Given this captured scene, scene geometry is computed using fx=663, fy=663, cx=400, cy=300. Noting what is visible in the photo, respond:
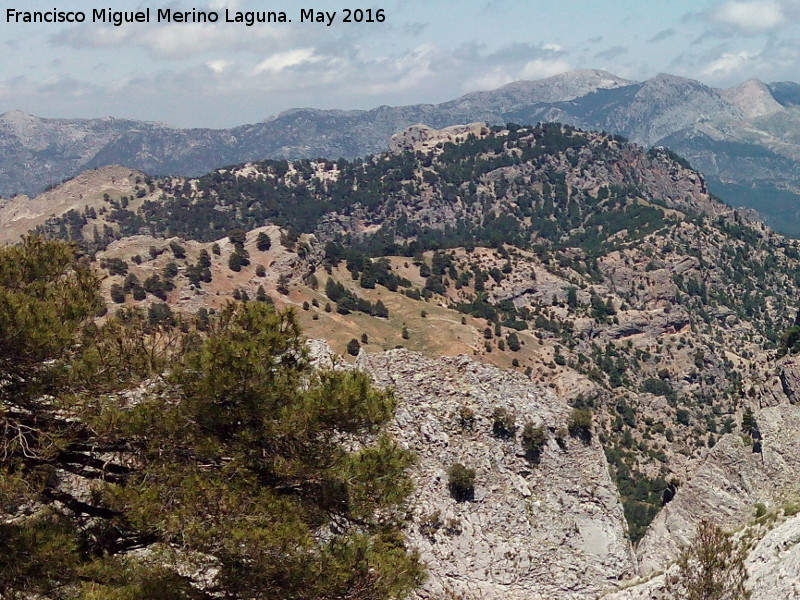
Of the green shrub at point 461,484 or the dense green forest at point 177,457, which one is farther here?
the green shrub at point 461,484

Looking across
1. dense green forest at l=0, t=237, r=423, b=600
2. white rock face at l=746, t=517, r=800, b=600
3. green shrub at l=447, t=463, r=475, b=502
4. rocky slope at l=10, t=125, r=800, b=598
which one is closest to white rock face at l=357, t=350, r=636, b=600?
rocky slope at l=10, t=125, r=800, b=598

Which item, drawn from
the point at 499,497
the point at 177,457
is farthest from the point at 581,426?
the point at 177,457

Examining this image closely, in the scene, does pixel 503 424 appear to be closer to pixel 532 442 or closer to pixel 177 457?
pixel 532 442

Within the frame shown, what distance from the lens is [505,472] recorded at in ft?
99.5

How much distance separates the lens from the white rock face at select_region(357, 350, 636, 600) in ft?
89.3

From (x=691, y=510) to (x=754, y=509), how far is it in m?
3.71

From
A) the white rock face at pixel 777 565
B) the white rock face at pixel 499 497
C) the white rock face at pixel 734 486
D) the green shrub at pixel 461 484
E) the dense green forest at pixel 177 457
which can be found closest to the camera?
the dense green forest at pixel 177 457

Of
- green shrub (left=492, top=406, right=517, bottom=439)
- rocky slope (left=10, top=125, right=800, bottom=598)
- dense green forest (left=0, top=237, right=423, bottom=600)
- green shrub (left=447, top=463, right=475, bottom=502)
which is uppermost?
dense green forest (left=0, top=237, right=423, bottom=600)

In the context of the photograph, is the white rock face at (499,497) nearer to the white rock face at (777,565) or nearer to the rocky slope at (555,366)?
the rocky slope at (555,366)

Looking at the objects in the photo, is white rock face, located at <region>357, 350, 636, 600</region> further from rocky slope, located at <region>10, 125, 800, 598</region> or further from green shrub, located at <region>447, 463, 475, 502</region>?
green shrub, located at <region>447, 463, 475, 502</region>

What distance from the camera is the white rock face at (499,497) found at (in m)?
27.2

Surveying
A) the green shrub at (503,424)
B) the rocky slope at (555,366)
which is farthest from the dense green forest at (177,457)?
the green shrub at (503,424)

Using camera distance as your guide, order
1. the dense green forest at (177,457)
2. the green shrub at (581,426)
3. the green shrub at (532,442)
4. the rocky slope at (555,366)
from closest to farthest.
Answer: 1. the dense green forest at (177,457)
2. the rocky slope at (555,366)
3. the green shrub at (532,442)
4. the green shrub at (581,426)

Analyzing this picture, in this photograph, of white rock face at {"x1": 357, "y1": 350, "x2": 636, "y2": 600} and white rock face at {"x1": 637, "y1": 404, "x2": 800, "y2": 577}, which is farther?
white rock face at {"x1": 637, "y1": 404, "x2": 800, "y2": 577}
